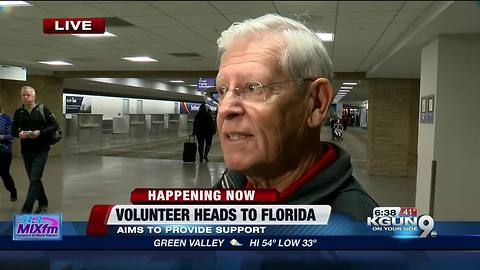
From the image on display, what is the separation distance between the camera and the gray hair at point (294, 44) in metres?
0.92

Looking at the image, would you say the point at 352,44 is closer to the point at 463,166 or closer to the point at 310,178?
the point at 463,166

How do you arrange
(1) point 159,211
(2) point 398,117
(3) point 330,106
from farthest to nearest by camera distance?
(2) point 398,117, (1) point 159,211, (3) point 330,106

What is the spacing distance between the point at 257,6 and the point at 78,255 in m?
0.86

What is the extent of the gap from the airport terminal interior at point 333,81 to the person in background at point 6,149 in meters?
0.16

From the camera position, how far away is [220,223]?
1.10 m

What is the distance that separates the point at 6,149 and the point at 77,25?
172 inches

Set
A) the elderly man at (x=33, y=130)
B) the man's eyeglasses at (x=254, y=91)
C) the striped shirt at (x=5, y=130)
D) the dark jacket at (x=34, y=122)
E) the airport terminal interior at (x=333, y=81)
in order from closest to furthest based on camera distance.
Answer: the man's eyeglasses at (x=254, y=91) < the airport terminal interior at (x=333, y=81) < the elderly man at (x=33, y=130) < the dark jacket at (x=34, y=122) < the striped shirt at (x=5, y=130)

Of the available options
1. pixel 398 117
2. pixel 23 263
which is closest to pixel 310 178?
pixel 23 263

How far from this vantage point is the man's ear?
0.94 metres

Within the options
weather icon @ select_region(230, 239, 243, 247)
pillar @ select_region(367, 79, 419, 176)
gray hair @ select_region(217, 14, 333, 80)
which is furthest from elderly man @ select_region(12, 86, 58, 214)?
pillar @ select_region(367, 79, 419, 176)

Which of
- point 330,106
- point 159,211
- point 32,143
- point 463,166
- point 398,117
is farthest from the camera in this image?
point 398,117

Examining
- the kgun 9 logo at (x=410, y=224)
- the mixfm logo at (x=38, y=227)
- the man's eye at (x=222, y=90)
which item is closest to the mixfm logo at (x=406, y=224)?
the kgun 9 logo at (x=410, y=224)

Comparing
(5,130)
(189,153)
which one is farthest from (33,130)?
(189,153)

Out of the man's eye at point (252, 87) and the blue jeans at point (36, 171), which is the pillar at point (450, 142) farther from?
the blue jeans at point (36, 171)
